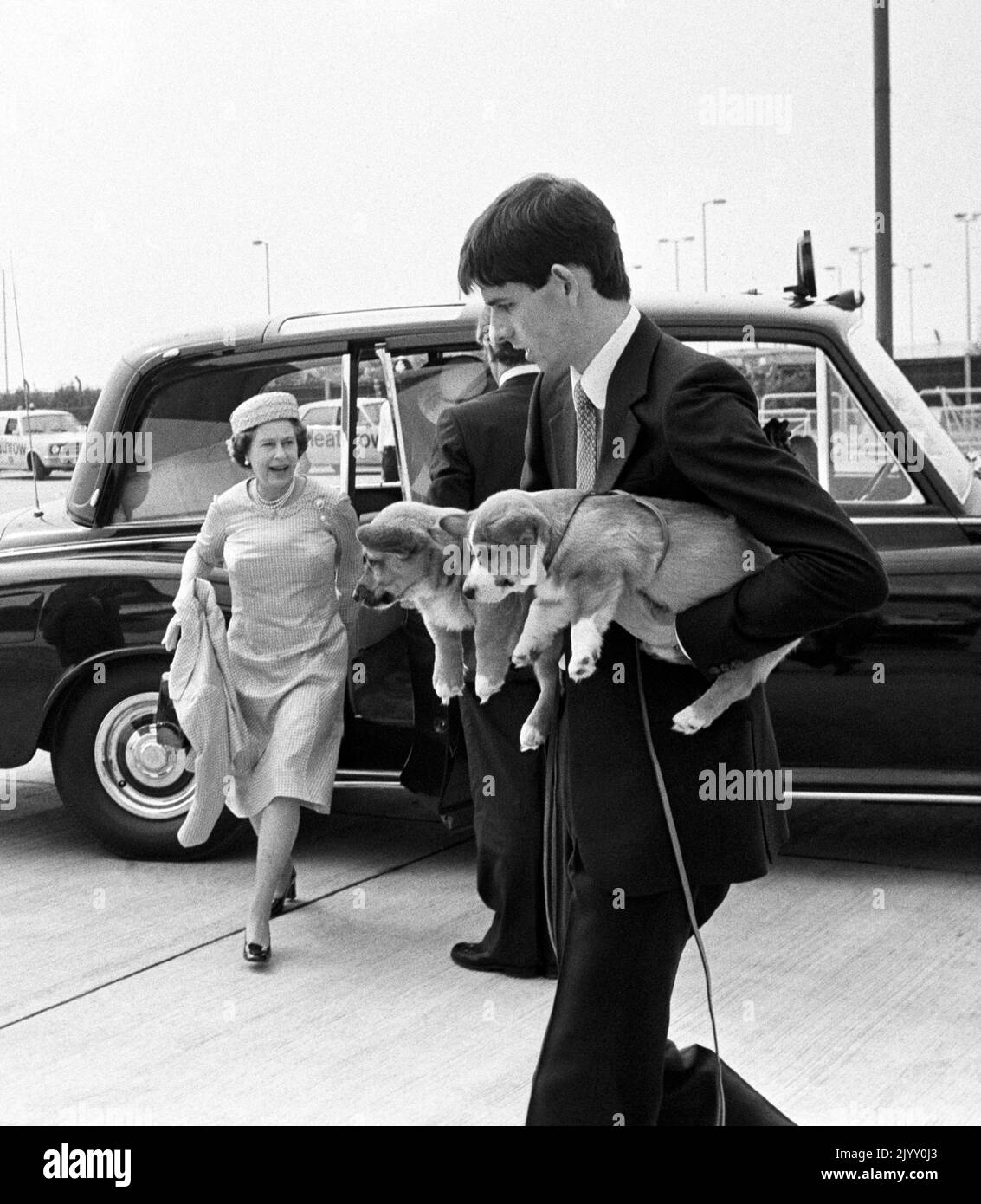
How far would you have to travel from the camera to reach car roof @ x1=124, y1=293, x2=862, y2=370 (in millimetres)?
5988

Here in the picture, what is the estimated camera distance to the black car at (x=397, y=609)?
5648mm

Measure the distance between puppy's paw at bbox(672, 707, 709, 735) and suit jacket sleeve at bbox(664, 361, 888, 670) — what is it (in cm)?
10

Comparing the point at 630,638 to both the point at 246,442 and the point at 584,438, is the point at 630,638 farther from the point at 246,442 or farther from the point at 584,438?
the point at 246,442

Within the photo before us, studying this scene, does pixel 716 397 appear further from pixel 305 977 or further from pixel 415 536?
pixel 305 977

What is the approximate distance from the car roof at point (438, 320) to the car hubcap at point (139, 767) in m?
1.51

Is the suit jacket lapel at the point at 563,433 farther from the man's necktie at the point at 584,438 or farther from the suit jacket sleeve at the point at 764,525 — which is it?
the suit jacket sleeve at the point at 764,525

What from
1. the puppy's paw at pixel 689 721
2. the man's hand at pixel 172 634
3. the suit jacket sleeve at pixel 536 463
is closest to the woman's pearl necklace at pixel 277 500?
the man's hand at pixel 172 634

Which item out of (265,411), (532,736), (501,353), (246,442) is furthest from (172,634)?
(532,736)

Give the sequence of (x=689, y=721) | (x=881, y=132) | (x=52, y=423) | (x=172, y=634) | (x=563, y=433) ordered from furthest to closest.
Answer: (x=881, y=132) < (x=52, y=423) < (x=172, y=634) < (x=563, y=433) < (x=689, y=721)

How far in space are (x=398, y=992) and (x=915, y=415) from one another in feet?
9.36

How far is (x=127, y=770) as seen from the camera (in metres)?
6.38

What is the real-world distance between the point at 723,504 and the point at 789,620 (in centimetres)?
20

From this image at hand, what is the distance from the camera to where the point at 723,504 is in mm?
2369

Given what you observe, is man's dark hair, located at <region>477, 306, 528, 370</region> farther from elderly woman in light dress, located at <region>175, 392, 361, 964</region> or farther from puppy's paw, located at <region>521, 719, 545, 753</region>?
puppy's paw, located at <region>521, 719, 545, 753</region>
